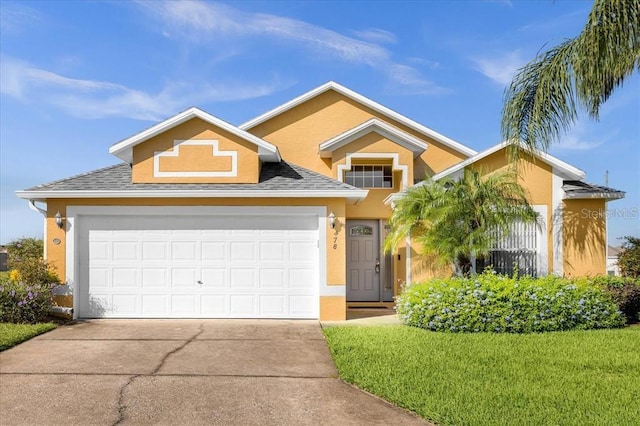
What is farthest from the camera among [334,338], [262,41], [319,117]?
[319,117]

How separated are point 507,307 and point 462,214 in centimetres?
284

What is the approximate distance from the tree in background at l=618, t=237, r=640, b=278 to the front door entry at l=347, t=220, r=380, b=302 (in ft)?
29.6

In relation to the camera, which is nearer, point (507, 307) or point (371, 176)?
point (507, 307)

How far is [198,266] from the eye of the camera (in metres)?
11.7

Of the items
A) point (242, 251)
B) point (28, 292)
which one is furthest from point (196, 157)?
point (28, 292)

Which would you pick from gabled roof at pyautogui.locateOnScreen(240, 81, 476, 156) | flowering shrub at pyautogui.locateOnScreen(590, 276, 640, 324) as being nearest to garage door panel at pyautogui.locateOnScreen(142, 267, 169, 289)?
gabled roof at pyautogui.locateOnScreen(240, 81, 476, 156)

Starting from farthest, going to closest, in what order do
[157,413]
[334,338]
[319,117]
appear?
[319,117]
[334,338]
[157,413]

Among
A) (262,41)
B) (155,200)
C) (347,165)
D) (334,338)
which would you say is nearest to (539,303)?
(334,338)

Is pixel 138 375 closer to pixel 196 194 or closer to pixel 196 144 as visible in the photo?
pixel 196 194

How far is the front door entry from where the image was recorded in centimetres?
1495

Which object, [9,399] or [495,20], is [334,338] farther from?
[495,20]

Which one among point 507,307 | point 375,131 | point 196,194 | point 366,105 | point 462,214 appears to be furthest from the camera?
point 366,105

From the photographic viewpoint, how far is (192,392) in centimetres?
607

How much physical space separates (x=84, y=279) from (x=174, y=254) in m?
2.40
